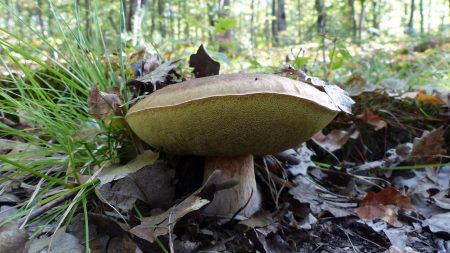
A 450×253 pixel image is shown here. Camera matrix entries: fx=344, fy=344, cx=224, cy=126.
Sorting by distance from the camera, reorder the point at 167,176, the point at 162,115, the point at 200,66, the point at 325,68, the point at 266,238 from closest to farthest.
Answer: the point at 162,115 < the point at 266,238 < the point at 167,176 < the point at 200,66 < the point at 325,68

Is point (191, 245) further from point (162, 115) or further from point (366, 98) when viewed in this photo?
point (366, 98)

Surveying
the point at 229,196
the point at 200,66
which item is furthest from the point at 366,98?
the point at 229,196

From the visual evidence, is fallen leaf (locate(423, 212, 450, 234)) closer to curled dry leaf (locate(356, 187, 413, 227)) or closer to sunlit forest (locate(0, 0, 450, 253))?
sunlit forest (locate(0, 0, 450, 253))

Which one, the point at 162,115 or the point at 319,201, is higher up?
the point at 162,115

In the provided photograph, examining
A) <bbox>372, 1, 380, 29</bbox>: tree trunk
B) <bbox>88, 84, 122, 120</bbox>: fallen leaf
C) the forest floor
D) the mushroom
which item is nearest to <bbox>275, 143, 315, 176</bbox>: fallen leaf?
the forest floor

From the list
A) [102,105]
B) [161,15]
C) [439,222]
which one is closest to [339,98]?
[439,222]

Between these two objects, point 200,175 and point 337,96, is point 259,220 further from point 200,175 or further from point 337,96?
Answer: point 337,96
